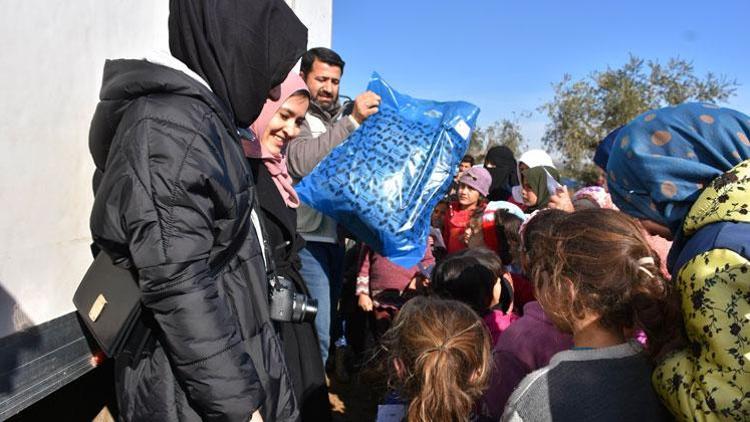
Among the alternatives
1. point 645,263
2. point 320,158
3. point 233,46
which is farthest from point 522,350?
point 233,46

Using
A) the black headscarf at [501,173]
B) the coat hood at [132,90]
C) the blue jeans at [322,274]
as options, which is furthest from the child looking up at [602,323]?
the black headscarf at [501,173]

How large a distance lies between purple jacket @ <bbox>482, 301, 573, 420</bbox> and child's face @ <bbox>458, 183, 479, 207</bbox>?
2160mm

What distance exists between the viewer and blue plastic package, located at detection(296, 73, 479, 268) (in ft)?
7.46

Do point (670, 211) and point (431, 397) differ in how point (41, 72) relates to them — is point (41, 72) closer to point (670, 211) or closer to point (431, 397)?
point (431, 397)

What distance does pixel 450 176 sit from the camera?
245cm

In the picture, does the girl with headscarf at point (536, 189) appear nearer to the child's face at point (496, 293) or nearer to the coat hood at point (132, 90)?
the child's face at point (496, 293)

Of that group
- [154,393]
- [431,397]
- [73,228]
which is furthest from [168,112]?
[431,397]

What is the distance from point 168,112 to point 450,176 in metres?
1.42

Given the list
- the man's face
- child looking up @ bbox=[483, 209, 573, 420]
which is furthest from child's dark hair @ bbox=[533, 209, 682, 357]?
the man's face

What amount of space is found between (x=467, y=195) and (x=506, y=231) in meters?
0.77

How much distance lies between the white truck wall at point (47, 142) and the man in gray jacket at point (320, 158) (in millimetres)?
876

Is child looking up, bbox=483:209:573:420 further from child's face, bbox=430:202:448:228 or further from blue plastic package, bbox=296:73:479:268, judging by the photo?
child's face, bbox=430:202:448:228

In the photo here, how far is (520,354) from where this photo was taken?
6.23 ft

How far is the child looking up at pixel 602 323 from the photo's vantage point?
132 centimetres
